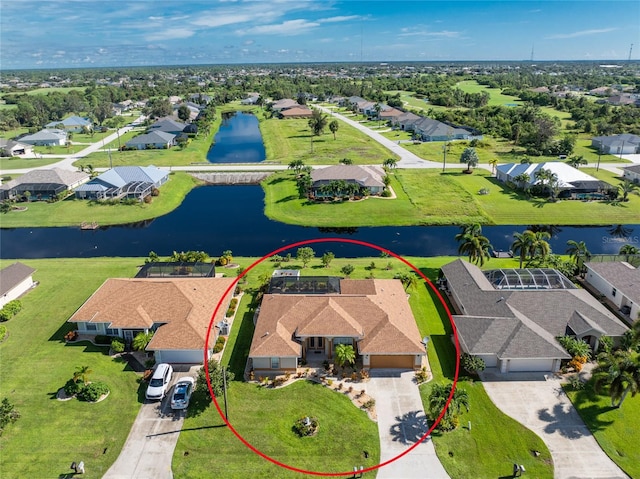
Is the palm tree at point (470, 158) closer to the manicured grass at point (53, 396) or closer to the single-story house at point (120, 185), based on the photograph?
the single-story house at point (120, 185)

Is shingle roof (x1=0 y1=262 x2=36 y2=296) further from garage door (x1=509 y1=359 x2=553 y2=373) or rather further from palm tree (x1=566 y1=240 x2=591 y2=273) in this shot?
palm tree (x1=566 y1=240 x2=591 y2=273)

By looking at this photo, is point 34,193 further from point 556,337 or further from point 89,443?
point 556,337

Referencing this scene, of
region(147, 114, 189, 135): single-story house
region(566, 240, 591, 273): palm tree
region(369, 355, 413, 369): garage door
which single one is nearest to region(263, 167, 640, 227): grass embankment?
region(566, 240, 591, 273): palm tree

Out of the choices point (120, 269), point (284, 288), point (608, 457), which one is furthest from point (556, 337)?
point (120, 269)

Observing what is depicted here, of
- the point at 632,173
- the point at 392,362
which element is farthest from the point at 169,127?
the point at 392,362

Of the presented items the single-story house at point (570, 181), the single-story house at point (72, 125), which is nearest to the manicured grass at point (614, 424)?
the single-story house at point (570, 181)

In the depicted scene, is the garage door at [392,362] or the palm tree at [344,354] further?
the garage door at [392,362]
